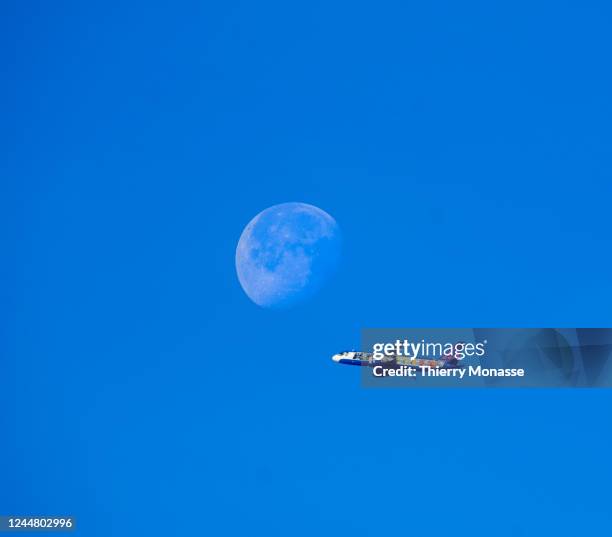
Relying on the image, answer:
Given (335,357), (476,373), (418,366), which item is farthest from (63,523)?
(476,373)

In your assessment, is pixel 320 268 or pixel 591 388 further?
pixel 320 268

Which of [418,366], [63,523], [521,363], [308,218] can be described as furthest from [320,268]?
[63,523]

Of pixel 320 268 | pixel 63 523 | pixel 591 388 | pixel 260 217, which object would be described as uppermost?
pixel 260 217

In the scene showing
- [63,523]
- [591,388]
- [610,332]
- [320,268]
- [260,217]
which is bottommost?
[63,523]

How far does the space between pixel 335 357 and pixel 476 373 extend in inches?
65.4

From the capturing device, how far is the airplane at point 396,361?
9570 millimetres

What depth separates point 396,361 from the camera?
380 inches

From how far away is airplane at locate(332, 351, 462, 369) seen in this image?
9.57 m

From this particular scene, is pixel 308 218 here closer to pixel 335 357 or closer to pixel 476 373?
pixel 335 357

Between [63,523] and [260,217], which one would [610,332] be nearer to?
[260,217]

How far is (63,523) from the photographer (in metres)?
9.75

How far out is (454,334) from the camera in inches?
378

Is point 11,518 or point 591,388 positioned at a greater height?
point 591,388

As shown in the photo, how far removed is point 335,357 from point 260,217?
1.96 meters
